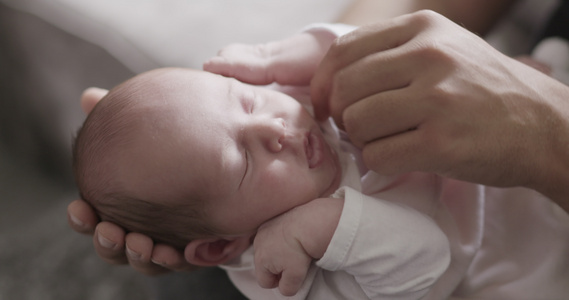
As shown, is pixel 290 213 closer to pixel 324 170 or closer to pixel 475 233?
pixel 324 170

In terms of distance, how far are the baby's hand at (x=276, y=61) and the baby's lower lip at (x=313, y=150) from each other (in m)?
0.18

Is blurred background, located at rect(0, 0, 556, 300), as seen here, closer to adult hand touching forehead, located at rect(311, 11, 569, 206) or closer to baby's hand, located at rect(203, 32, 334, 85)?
baby's hand, located at rect(203, 32, 334, 85)

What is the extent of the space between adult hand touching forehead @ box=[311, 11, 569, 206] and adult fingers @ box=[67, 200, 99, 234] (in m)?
0.50

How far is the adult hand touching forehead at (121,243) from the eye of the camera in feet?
2.81

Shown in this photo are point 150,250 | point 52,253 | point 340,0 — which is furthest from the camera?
point 52,253

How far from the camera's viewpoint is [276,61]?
1.03 meters

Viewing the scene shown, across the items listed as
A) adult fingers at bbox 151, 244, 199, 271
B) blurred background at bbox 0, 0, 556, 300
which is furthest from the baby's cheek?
blurred background at bbox 0, 0, 556, 300

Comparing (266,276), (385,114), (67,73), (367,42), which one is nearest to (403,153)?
(385,114)

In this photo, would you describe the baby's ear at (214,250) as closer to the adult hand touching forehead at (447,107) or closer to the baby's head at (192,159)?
the baby's head at (192,159)

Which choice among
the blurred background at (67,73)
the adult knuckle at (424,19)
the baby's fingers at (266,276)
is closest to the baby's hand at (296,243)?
the baby's fingers at (266,276)

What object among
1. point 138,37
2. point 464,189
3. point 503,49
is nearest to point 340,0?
point 503,49

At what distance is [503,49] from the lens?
1.35 metres

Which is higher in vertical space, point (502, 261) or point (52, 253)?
point (502, 261)

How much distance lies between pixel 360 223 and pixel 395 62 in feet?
0.86
